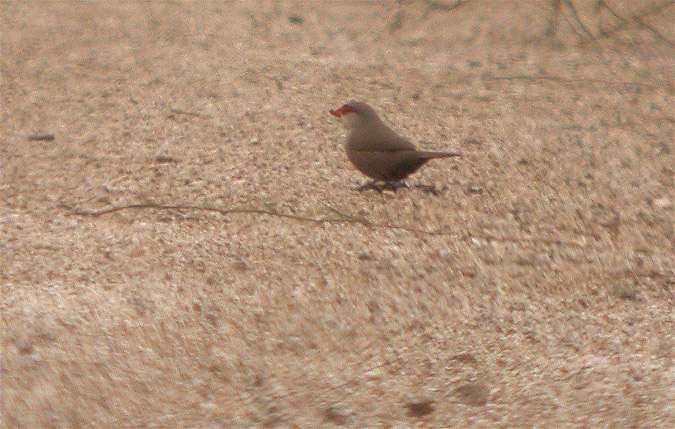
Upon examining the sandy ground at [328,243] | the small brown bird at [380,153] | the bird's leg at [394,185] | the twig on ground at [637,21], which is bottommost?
the sandy ground at [328,243]

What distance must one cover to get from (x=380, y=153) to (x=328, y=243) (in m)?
0.47

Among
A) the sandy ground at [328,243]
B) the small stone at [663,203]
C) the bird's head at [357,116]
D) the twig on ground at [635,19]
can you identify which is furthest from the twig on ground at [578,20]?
the bird's head at [357,116]

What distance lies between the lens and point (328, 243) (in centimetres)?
380

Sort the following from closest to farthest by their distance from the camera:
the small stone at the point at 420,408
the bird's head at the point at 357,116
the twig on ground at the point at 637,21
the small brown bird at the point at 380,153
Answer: the small stone at the point at 420,408 < the small brown bird at the point at 380,153 < the bird's head at the point at 357,116 < the twig on ground at the point at 637,21

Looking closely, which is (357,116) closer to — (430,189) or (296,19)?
(430,189)

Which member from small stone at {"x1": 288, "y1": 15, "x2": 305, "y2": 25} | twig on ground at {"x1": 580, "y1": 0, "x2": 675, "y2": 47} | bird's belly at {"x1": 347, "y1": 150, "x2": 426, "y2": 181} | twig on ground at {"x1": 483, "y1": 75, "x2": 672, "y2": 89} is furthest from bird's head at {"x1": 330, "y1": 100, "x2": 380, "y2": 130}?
small stone at {"x1": 288, "y1": 15, "x2": 305, "y2": 25}

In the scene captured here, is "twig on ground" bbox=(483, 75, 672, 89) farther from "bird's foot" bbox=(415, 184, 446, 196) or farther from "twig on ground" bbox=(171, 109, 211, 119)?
"bird's foot" bbox=(415, 184, 446, 196)

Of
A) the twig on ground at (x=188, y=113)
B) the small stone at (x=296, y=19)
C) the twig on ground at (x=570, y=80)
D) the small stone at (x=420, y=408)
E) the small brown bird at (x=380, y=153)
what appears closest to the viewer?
the small stone at (x=420, y=408)

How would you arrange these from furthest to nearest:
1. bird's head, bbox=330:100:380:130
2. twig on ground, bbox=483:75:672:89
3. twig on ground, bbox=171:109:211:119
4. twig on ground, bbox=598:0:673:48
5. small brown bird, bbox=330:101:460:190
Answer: twig on ground, bbox=598:0:673:48 → twig on ground, bbox=483:75:672:89 → twig on ground, bbox=171:109:211:119 → bird's head, bbox=330:100:380:130 → small brown bird, bbox=330:101:460:190

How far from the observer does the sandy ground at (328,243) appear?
308 centimetres

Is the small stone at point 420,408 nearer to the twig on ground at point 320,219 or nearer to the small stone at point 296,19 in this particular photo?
the twig on ground at point 320,219

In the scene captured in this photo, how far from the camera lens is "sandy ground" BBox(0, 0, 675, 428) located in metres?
3.08

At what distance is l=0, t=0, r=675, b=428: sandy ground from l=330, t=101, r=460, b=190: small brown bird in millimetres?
130

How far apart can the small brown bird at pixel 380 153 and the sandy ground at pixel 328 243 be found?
0.43ft
